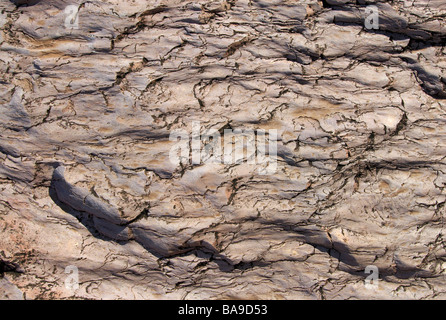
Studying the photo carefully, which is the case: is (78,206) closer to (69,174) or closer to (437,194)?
(69,174)

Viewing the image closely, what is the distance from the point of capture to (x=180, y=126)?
2041 mm

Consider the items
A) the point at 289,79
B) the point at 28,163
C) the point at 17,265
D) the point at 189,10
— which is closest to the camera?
the point at 17,265

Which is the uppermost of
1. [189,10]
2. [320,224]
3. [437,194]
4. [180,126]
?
[189,10]

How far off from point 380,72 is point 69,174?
6.11ft

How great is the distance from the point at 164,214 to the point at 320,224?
81 cm

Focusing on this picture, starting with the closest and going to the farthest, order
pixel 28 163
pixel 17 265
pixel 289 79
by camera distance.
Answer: pixel 17 265
pixel 28 163
pixel 289 79

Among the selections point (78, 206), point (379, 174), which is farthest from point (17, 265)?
point (379, 174)

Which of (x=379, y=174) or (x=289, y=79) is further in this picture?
(x=289, y=79)

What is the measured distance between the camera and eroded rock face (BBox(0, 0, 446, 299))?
188 cm

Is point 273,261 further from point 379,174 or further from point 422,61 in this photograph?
point 422,61

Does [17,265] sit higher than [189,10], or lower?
lower

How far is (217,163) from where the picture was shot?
1951 mm

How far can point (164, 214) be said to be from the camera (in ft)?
6.31

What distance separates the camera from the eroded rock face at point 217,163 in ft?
6.16
